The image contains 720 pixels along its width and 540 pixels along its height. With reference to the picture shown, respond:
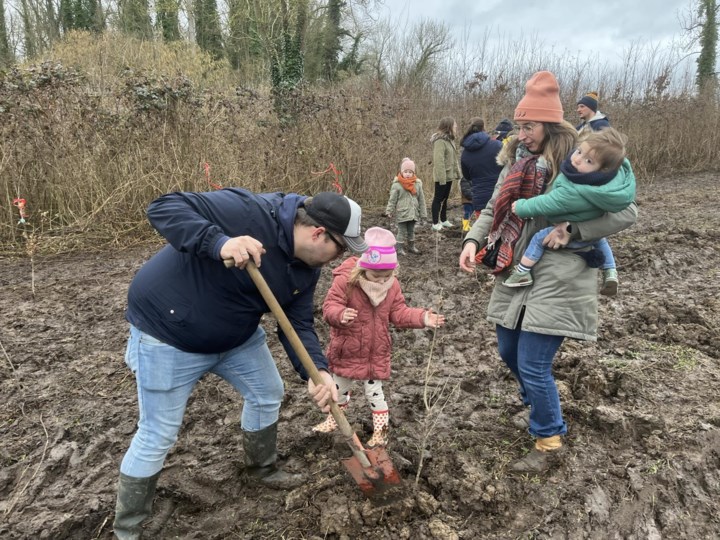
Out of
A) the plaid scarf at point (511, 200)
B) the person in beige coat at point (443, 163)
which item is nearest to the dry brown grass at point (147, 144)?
the person in beige coat at point (443, 163)

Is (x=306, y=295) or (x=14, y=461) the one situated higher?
(x=306, y=295)

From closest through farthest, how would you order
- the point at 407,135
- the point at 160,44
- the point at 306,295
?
the point at 306,295 → the point at 407,135 → the point at 160,44

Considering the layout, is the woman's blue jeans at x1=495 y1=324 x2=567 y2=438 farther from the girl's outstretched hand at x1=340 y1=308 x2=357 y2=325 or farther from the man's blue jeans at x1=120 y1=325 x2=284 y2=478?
the man's blue jeans at x1=120 y1=325 x2=284 y2=478

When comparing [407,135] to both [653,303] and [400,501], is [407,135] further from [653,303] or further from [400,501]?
[400,501]

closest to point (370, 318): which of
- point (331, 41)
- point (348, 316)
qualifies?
point (348, 316)

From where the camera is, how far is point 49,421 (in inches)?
123

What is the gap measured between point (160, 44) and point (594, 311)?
68.5 ft

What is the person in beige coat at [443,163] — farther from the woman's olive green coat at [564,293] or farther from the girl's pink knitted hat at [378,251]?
the woman's olive green coat at [564,293]

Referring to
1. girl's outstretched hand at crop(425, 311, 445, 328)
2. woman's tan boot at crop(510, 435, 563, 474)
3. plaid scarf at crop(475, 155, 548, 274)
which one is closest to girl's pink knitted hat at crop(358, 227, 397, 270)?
girl's outstretched hand at crop(425, 311, 445, 328)

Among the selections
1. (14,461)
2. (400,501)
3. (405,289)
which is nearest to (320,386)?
(400,501)

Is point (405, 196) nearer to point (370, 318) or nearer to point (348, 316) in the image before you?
point (370, 318)

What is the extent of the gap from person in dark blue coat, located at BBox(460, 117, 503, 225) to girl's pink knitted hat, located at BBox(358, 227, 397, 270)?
175 inches

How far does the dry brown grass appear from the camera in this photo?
648 cm

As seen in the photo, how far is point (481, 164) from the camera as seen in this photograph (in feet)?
22.2
